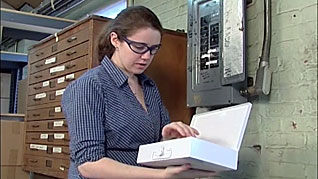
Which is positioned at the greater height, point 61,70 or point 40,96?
point 61,70

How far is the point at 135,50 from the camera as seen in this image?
1.28 metres

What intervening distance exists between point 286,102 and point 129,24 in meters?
0.59

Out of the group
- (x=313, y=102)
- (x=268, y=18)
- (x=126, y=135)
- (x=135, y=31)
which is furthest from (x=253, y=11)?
(x=126, y=135)

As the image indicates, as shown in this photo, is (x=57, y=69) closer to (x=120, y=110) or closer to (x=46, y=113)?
(x=46, y=113)

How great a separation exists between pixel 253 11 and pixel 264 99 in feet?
1.07

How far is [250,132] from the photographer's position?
160 centimetres

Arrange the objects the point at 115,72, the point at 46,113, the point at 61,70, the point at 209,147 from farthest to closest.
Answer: the point at 46,113
the point at 61,70
the point at 115,72
the point at 209,147

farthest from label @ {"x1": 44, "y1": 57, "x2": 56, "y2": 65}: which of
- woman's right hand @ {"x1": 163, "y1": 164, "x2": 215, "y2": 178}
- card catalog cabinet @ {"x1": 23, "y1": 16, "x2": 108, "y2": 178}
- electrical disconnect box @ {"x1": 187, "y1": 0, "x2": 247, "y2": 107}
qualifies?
woman's right hand @ {"x1": 163, "y1": 164, "x2": 215, "y2": 178}

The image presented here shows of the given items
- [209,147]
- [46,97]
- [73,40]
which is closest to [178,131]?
[209,147]

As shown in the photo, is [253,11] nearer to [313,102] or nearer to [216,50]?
[216,50]

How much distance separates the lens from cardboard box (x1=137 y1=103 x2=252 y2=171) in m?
0.92

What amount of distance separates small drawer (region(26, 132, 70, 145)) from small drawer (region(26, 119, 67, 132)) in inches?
0.8

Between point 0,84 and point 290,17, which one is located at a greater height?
point 290,17

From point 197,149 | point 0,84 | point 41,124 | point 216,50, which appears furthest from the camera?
point 41,124
